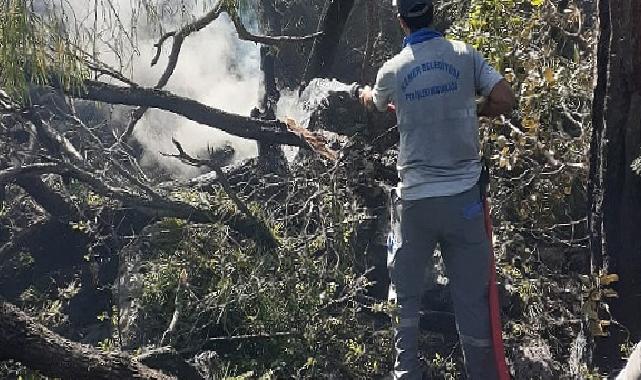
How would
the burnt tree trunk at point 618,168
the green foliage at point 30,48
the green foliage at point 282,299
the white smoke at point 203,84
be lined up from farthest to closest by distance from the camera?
the white smoke at point 203,84 < the green foliage at point 282,299 < the green foliage at point 30,48 < the burnt tree trunk at point 618,168

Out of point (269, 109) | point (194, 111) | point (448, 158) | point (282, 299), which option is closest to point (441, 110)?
point (448, 158)

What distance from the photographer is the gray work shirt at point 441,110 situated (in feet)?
9.13

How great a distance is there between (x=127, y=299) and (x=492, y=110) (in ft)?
9.17

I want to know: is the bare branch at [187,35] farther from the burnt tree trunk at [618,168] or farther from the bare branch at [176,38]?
the burnt tree trunk at [618,168]

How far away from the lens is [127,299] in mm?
4527

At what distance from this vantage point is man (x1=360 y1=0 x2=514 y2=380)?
9.16ft

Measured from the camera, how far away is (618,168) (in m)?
2.85

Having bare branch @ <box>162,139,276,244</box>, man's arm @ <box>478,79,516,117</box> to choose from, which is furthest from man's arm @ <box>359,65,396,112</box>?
bare branch @ <box>162,139,276,244</box>

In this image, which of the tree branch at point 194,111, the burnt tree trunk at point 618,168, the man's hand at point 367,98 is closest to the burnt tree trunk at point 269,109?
the tree branch at point 194,111

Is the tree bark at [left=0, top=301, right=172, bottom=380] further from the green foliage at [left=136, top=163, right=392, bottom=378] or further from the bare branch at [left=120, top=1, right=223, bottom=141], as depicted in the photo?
the bare branch at [left=120, top=1, right=223, bottom=141]

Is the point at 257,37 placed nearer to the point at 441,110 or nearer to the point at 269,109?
the point at 269,109

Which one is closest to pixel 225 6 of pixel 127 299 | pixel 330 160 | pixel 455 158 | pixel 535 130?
pixel 330 160

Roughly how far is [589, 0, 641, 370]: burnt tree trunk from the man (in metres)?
0.42

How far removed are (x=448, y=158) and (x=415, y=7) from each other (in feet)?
2.08
